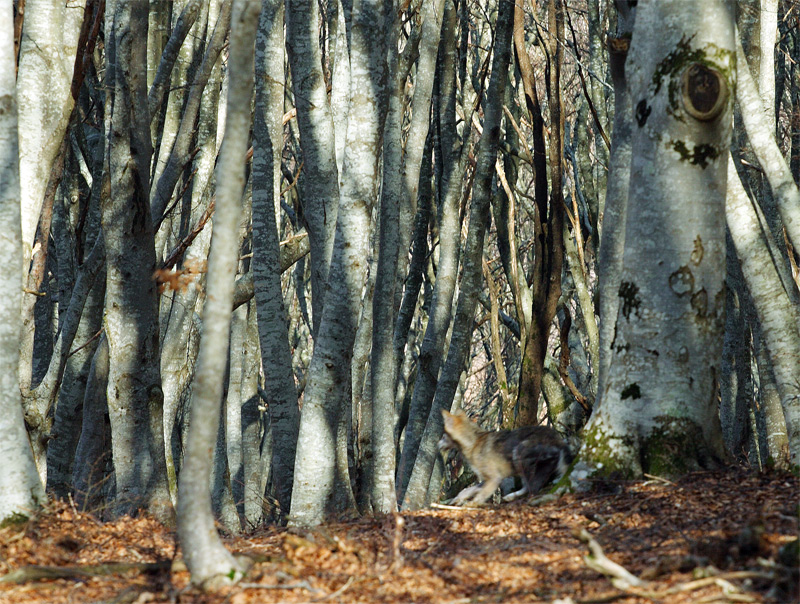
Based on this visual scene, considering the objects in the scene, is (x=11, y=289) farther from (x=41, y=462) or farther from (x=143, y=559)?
(x=41, y=462)

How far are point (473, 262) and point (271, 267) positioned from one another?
3042mm

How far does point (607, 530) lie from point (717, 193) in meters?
2.19

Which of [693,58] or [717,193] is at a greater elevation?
[693,58]

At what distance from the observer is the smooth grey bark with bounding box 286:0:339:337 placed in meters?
6.32

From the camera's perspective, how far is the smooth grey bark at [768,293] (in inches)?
218

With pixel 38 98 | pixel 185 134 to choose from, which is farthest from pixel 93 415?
pixel 38 98

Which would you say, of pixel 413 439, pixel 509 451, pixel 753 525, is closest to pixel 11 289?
pixel 509 451

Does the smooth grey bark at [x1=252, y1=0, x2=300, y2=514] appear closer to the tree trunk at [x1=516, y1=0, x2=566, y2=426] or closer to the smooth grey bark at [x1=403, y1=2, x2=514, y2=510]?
the smooth grey bark at [x1=403, y1=2, x2=514, y2=510]

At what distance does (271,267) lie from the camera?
21.0 feet

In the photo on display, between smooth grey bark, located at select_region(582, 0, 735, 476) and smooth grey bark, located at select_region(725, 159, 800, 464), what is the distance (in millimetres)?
1104

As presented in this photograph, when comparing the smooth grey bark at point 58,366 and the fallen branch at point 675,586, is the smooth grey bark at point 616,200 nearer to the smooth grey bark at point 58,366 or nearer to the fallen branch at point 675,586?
the fallen branch at point 675,586

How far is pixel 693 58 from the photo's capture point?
454 cm

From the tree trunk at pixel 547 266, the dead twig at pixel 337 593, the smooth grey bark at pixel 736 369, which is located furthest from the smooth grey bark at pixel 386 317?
the smooth grey bark at pixel 736 369

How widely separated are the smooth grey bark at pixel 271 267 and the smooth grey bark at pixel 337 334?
943mm
